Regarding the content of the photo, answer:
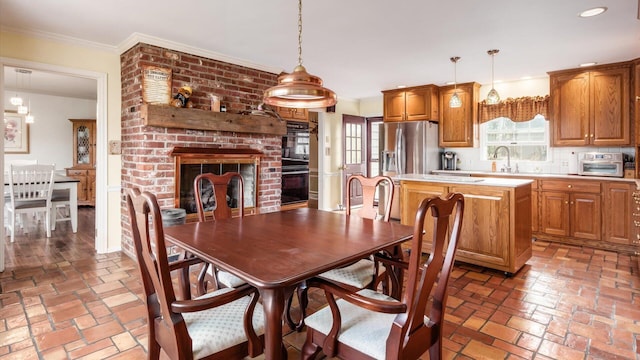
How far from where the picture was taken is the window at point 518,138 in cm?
507

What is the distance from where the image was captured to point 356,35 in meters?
3.38

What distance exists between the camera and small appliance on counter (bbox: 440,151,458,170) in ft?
18.8

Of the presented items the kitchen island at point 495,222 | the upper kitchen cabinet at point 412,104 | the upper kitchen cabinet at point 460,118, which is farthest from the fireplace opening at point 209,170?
the upper kitchen cabinet at point 460,118

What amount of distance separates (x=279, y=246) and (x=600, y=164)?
15.3 ft

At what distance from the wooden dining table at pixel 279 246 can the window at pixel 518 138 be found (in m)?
4.06

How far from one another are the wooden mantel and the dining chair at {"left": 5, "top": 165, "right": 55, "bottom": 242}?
2.29m

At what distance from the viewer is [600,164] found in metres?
4.39

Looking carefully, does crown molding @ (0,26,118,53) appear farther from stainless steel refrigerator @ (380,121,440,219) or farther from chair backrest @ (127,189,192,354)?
stainless steel refrigerator @ (380,121,440,219)

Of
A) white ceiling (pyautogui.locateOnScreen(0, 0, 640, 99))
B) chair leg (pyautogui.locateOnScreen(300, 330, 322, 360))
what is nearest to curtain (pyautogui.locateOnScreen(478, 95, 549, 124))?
white ceiling (pyautogui.locateOnScreen(0, 0, 640, 99))

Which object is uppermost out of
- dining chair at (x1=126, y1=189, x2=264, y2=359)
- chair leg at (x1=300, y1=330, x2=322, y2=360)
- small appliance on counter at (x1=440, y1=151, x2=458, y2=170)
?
small appliance on counter at (x1=440, y1=151, x2=458, y2=170)

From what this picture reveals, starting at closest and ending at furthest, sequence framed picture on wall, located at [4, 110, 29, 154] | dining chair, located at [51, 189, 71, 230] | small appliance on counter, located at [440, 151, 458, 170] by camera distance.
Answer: dining chair, located at [51, 189, 71, 230]
small appliance on counter, located at [440, 151, 458, 170]
framed picture on wall, located at [4, 110, 29, 154]

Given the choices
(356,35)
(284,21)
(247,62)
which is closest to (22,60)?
(247,62)

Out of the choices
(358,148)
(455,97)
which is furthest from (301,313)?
(358,148)

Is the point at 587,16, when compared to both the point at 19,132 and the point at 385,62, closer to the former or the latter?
the point at 385,62
